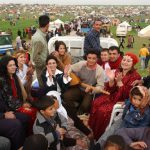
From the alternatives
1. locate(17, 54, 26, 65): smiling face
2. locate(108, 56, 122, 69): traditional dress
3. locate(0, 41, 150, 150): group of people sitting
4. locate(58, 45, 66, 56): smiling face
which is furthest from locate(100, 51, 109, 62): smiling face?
locate(17, 54, 26, 65): smiling face

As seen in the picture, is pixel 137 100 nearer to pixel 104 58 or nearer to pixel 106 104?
pixel 106 104

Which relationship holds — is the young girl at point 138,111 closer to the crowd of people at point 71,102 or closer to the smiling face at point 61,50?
the crowd of people at point 71,102

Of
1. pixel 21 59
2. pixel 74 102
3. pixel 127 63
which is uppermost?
pixel 127 63

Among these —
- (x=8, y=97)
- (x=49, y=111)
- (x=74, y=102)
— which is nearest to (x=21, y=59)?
(x=74, y=102)

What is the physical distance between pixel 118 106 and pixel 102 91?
2.28 ft

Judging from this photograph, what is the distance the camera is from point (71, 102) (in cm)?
527

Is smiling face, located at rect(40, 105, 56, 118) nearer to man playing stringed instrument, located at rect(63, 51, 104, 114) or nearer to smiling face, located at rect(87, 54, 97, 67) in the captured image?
man playing stringed instrument, located at rect(63, 51, 104, 114)

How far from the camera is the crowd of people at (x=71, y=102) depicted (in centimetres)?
393

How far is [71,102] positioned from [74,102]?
305mm

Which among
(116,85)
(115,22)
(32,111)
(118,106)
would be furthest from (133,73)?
(115,22)

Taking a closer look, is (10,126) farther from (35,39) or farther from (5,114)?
(35,39)

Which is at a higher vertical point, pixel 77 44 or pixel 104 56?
pixel 104 56

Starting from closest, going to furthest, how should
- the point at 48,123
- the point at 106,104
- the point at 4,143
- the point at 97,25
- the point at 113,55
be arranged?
1. the point at 4,143
2. the point at 48,123
3. the point at 106,104
4. the point at 113,55
5. the point at 97,25

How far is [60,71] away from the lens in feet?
18.6
